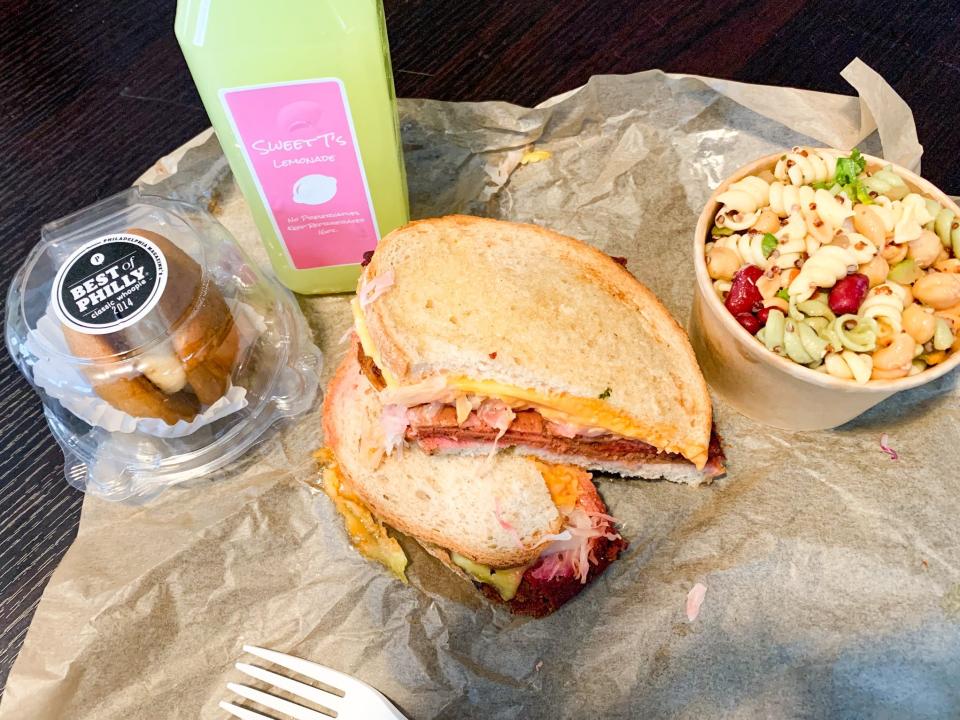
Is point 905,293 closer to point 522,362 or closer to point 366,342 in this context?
point 522,362

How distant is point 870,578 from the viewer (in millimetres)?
1335

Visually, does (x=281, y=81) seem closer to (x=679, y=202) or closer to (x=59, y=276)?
(x=59, y=276)

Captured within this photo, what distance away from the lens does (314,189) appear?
1453mm

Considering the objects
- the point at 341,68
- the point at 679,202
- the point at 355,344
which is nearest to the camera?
the point at 341,68

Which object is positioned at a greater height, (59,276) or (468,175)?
(59,276)

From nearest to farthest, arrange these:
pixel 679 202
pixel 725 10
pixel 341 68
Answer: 1. pixel 341 68
2. pixel 679 202
3. pixel 725 10

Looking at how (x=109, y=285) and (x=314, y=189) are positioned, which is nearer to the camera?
(x=109, y=285)

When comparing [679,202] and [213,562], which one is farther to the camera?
[679,202]

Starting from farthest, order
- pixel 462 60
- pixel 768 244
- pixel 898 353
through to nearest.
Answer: pixel 462 60 → pixel 768 244 → pixel 898 353

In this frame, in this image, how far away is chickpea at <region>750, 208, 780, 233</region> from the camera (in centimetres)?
135

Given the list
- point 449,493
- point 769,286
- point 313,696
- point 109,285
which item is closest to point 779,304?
point 769,286

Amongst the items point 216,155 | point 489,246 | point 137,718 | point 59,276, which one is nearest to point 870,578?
Result: point 489,246

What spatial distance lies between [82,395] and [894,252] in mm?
1505

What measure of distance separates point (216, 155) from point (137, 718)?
1.29m
